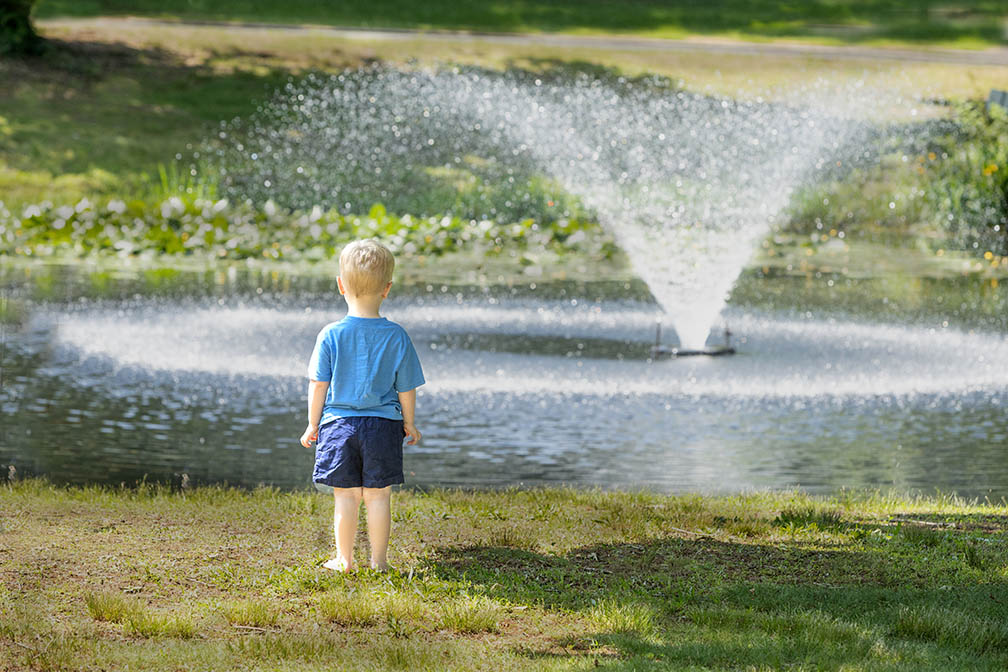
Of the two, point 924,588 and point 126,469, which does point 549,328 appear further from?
point 924,588

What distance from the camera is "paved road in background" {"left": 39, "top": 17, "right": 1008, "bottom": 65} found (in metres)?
30.0

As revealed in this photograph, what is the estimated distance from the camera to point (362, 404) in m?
5.68

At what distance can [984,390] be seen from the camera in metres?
11.6

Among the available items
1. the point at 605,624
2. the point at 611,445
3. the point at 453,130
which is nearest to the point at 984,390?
the point at 611,445

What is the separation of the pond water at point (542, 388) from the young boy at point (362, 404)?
9.32 feet

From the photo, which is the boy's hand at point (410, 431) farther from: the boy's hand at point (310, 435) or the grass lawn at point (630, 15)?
the grass lawn at point (630, 15)

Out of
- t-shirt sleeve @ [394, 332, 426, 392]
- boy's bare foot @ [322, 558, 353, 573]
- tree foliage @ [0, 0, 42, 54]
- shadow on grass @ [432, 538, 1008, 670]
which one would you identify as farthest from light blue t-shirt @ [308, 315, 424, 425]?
tree foliage @ [0, 0, 42, 54]

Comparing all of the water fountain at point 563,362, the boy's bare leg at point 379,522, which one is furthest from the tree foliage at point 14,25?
the boy's bare leg at point 379,522

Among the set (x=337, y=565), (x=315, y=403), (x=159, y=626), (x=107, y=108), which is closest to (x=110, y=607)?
(x=159, y=626)

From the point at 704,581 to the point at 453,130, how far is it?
806 inches

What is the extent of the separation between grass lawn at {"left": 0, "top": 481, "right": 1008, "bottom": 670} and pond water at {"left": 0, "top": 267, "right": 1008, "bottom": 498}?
1.50 meters

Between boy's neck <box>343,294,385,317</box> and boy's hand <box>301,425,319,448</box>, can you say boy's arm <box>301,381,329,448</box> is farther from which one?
boy's neck <box>343,294,385,317</box>

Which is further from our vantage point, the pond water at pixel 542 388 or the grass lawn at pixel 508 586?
the pond water at pixel 542 388

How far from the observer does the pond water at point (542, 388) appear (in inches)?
356
